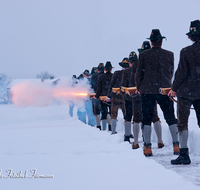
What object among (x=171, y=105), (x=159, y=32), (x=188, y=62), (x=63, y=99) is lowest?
(x=63, y=99)

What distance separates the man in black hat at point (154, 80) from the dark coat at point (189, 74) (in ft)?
2.84

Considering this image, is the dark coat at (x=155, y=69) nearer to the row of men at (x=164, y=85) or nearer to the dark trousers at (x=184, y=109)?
the row of men at (x=164, y=85)

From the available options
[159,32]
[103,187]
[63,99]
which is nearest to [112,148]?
[159,32]

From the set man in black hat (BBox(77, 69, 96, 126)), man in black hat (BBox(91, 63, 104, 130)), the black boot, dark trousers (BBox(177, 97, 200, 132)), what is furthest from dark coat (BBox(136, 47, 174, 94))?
man in black hat (BBox(77, 69, 96, 126))

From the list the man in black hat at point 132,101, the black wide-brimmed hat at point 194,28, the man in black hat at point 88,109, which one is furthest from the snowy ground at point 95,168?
the man in black hat at point 88,109

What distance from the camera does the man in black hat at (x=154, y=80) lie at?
6380 mm

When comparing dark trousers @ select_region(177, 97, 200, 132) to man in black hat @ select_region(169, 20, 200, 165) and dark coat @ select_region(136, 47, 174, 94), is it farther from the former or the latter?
dark coat @ select_region(136, 47, 174, 94)

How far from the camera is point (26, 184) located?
3.74 metres

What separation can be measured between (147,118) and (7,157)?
8.82ft

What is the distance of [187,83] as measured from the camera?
5430mm

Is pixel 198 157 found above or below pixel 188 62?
below

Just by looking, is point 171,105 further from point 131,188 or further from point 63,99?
point 63,99

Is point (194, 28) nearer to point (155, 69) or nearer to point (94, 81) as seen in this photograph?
point (155, 69)

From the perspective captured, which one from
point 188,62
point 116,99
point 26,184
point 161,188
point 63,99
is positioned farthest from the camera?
point 63,99
